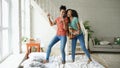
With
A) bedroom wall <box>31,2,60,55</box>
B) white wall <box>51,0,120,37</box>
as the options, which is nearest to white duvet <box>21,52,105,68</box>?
bedroom wall <box>31,2,60,55</box>

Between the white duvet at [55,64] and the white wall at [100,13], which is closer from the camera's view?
the white duvet at [55,64]

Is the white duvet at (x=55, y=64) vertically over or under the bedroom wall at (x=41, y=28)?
under

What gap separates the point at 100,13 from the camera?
9.87 meters

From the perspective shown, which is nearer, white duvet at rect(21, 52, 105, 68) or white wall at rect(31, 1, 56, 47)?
white duvet at rect(21, 52, 105, 68)

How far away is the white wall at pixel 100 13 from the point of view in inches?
384

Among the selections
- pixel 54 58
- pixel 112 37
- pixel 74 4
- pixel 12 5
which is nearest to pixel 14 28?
pixel 12 5

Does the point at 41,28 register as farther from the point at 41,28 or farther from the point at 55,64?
the point at 55,64

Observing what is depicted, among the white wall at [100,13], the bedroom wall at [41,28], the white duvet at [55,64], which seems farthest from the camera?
the white wall at [100,13]

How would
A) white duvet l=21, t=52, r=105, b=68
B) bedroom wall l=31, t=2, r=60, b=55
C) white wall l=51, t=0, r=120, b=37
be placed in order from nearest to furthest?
white duvet l=21, t=52, r=105, b=68
bedroom wall l=31, t=2, r=60, b=55
white wall l=51, t=0, r=120, b=37

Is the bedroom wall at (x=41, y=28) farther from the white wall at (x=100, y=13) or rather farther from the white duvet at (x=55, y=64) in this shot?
the white duvet at (x=55, y=64)

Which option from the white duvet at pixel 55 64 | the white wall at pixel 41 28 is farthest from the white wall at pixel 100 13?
the white duvet at pixel 55 64

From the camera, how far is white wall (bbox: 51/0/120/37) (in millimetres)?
9750

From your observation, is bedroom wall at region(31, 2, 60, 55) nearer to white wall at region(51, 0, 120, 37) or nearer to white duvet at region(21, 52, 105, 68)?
white wall at region(51, 0, 120, 37)

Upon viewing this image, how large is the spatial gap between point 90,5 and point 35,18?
9.38 ft
